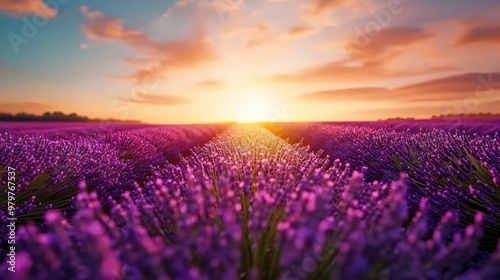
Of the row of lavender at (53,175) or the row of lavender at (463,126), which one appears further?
the row of lavender at (463,126)

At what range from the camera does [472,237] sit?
119 cm

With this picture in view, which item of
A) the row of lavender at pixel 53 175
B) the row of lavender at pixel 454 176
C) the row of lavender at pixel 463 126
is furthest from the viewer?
the row of lavender at pixel 463 126

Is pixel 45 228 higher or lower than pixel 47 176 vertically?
lower

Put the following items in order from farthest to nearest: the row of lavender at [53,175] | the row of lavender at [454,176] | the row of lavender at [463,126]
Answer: the row of lavender at [463,126] < the row of lavender at [53,175] < the row of lavender at [454,176]

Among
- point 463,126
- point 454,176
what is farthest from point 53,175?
point 463,126

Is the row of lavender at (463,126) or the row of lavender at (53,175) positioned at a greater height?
the row of lavender at (463,126)

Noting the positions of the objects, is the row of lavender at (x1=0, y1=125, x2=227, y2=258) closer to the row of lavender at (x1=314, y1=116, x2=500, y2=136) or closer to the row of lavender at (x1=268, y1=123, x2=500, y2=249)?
the row of lavender at (x1=268, y1=123, x2=500, y2=249)

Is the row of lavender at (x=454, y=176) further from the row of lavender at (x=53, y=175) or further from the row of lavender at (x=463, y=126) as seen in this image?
the row of lavender at (x=463, y=126)

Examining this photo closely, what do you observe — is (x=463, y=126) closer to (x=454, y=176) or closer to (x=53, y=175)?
(x=454, y=176)

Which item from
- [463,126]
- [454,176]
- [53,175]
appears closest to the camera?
[454,176]

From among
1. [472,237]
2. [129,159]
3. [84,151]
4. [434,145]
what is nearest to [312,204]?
[472,237]

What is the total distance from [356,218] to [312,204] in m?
0.30

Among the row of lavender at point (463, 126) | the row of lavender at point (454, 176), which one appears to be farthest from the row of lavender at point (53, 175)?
the row of lavender at point (463, 126)

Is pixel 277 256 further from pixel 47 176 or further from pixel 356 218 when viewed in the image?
pixel 47 176
